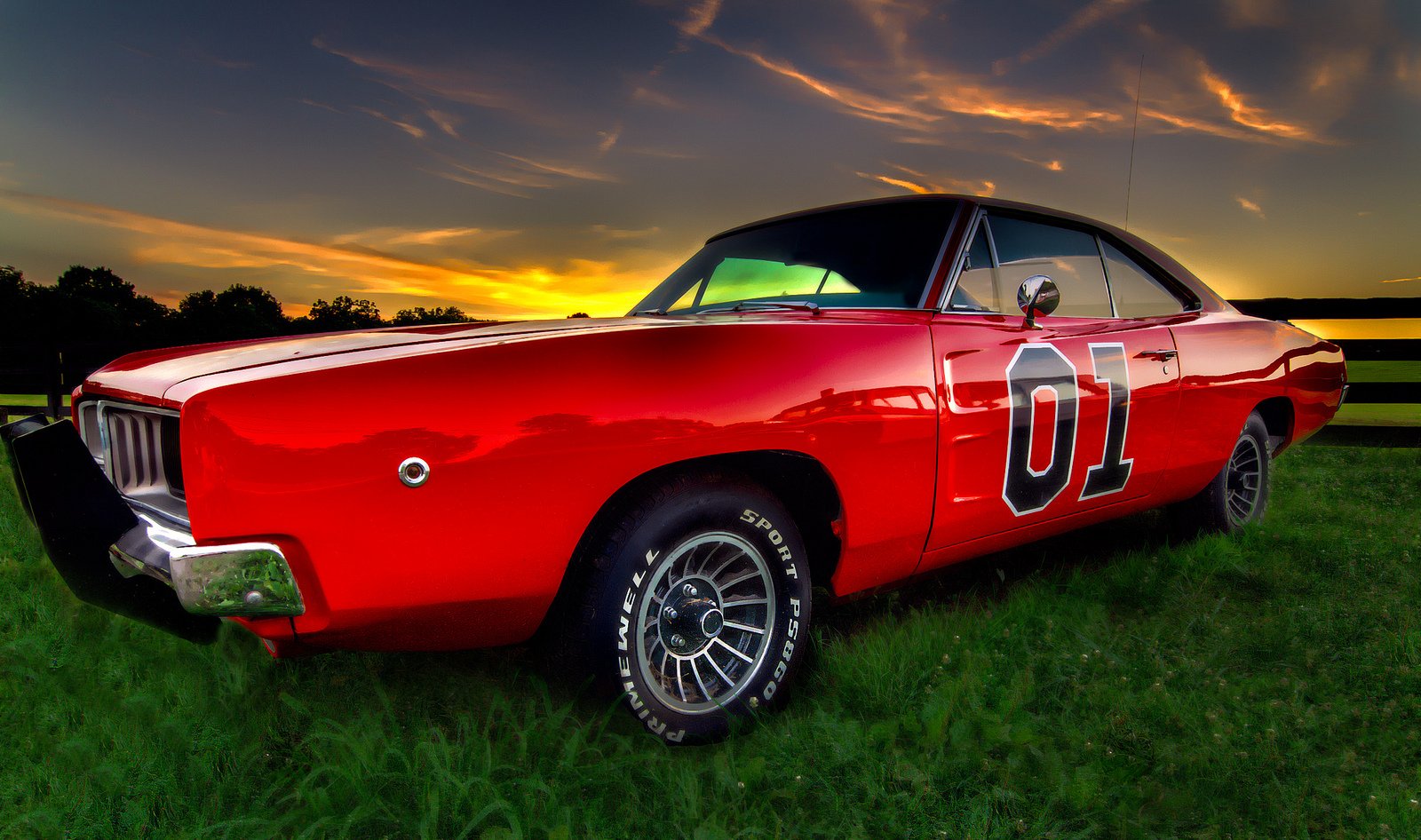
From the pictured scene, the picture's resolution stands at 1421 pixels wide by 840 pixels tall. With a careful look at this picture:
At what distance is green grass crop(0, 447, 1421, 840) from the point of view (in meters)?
1.76

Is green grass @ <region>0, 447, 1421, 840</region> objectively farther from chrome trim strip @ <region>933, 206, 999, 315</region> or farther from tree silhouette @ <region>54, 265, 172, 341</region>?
tree silhouette @ <region>54, 265, 172, 341</region>

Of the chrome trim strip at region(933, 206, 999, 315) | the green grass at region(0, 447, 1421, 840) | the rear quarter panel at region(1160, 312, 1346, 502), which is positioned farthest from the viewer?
the rear quarter panel at region(1160, 312, 1346, 502)

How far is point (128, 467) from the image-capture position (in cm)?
220

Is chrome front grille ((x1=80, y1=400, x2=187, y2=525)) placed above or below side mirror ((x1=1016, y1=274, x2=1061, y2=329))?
below

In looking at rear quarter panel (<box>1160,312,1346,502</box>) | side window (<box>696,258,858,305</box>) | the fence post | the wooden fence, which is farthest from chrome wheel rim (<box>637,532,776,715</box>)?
the fence post

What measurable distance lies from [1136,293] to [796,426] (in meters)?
2.30

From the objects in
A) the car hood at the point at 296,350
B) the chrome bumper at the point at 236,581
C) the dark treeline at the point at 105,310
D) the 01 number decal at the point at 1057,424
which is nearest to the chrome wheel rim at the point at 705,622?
the car hood at the point at 296,350

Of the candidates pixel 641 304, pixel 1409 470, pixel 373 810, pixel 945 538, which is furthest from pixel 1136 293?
pixel 1409 470

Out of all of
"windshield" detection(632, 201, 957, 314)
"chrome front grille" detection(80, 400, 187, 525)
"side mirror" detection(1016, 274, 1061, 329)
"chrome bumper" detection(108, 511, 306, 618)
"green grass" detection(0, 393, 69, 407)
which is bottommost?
"green grass" detection(0, 393, 69, 407)

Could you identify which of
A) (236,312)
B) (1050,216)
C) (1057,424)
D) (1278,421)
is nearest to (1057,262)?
(1050,216)

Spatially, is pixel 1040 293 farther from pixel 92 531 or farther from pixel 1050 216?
pixel 92 531

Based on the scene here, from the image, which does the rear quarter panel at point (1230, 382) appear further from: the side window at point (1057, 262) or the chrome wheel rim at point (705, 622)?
the chrome wheel rim at point (705, 622)

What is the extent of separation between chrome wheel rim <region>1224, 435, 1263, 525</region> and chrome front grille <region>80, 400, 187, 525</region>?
4227 millimetres

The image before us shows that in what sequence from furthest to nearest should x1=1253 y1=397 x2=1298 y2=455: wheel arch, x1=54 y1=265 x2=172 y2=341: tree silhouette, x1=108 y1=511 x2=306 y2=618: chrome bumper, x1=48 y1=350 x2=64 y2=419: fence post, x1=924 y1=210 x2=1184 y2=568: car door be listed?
x1=54 y1=265 x2=172 y2=341: tree silhouette → x1=48 y1=350 x2=64 y2=419: fence post → x1=1253 y1=397 x2=1298 y2=455: wheel arch → x1=924 y1=210 x2=1184 y2=568: car door → x1=108 y1=511 x2=306 y2=618: chrome bumper
